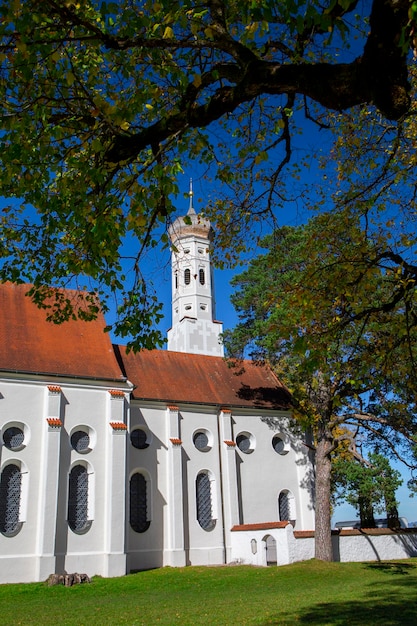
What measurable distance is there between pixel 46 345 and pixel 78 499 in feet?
20.4

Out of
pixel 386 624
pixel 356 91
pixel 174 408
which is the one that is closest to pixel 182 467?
pixel 174 408

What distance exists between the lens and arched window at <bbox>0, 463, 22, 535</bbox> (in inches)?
769

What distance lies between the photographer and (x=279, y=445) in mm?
27750

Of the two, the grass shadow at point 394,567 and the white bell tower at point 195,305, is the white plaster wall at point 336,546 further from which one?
the white bell tower at point 195,305

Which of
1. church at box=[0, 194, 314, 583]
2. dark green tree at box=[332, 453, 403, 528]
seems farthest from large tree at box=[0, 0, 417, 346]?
dark green tree at box=[332, 453, 403, 528]

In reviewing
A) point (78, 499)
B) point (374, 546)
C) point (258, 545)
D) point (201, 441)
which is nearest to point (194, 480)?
point (201, 441)

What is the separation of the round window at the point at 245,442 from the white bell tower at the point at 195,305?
1743 centimetres

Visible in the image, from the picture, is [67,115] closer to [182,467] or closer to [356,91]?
[356,91]

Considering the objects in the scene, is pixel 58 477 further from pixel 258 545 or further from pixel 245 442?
pixel 245 442

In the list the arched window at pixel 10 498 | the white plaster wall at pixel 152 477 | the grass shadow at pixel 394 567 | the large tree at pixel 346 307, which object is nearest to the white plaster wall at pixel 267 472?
the white plaster wall at pixel 152 477

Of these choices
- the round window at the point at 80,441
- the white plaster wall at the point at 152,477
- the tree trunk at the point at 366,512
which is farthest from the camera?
the tree trunk at the point at 366,512

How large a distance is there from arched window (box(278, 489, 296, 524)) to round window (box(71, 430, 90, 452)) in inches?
396

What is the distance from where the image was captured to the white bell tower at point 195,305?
4438 cm

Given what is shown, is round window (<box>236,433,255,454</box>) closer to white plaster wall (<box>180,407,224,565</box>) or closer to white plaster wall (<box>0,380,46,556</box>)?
white plaster wall (<box>180,407,224,565</box>)
